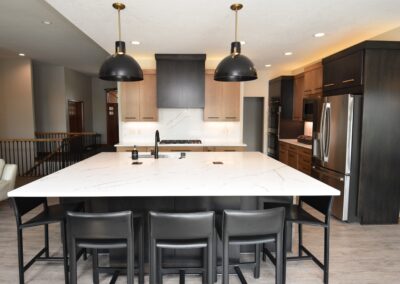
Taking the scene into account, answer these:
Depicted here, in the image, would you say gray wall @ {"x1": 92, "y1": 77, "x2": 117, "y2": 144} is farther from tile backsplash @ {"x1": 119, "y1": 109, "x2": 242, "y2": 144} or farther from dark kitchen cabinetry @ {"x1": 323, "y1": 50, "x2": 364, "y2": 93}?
dark kitchen cabinetry @ {"x1": 323, "y1": 50, "x2": 364, "y2": 93}

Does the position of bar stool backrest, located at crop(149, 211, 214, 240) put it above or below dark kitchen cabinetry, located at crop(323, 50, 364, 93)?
below

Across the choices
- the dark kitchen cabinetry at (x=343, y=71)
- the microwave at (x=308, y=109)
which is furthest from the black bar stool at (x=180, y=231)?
the microwave at (x=308, y=109)

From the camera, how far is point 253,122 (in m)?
8.23

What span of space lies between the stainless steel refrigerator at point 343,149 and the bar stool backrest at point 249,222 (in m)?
2.41

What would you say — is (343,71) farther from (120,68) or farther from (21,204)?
(21,204)

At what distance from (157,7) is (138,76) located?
0.88 meters

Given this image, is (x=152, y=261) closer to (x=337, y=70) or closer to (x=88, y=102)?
(x=337, y=70)

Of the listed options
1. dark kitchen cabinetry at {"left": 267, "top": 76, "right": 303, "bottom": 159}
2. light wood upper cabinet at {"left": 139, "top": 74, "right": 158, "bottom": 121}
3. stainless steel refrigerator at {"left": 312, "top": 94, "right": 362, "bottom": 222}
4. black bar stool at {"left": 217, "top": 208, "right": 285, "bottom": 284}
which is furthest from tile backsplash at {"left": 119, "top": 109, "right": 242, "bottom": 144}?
black bar stool at {"left": 217, "top": 208, "right": 285, "bottom": 284}

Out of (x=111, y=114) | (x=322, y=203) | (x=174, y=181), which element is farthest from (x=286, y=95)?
(x=111, y=114)

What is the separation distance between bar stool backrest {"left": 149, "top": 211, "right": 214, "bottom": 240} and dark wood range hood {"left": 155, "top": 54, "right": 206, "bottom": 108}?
13.0 ft

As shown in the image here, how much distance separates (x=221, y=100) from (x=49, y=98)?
6063mm

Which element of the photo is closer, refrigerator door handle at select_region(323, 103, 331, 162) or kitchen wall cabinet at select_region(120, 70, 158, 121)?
refrigerator door handle at select_region(323, 103, 331, 162)

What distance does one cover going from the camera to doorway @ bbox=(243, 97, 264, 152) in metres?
8.10

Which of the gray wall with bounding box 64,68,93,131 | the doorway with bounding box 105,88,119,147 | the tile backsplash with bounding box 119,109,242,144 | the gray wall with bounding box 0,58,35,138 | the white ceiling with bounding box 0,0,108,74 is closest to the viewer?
the white ceiling with bounding box 0,0,108,74
